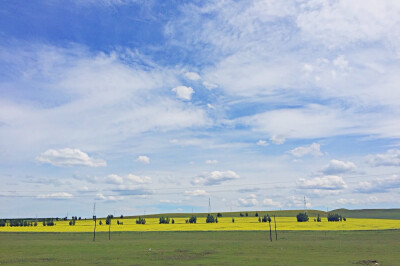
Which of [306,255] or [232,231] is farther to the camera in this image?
[232,231]

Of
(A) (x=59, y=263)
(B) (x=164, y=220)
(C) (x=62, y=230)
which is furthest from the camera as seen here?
(B) (x=164, y=220)

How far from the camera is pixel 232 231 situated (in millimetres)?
101938

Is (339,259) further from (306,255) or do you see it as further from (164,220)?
(164,220)

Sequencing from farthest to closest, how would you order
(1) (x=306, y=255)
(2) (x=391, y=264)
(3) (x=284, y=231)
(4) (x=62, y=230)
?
(4) (x=62, y=230) → (3) (x=284, y=231) → (1) (x=306, y=255) → (2) (x=391, y=264)

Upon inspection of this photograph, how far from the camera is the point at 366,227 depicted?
102938 mm

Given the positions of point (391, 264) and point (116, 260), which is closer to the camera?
point (391, 264)

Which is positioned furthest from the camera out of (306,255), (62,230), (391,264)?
(62,230)

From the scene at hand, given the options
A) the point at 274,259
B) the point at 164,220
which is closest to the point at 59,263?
the point at 274,259

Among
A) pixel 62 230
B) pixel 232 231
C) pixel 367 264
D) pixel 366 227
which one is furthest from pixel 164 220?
pixel 367 264

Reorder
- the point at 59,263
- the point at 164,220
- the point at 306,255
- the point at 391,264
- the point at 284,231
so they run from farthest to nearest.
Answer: the point at 164,220
the point at 284,231
the point at 306,255
the point at 59,263
the point at 391,264

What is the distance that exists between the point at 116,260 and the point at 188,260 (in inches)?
322

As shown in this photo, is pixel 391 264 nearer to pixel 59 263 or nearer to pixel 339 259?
pixel 339 259

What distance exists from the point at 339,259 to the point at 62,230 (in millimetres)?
95781

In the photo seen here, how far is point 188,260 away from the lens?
4375 cm
